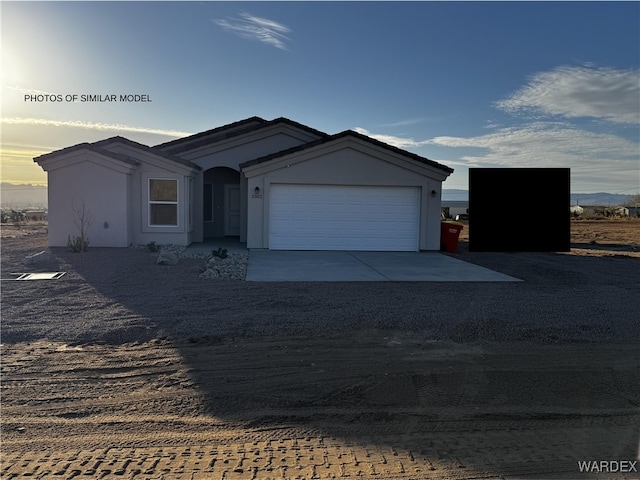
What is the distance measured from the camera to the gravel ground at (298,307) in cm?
748

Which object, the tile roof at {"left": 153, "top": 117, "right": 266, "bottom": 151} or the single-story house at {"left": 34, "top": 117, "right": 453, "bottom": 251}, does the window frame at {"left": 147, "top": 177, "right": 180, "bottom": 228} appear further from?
the tile roof at {"left": 153, "top": 117, "right": 266, "bottom": 151}

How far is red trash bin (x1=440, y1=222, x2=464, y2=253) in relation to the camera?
18734 millimetres

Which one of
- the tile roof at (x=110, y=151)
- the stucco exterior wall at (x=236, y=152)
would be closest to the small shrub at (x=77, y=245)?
the tile roof at (x=110, y=151)

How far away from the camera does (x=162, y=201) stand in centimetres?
1775

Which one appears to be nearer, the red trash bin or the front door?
the red trash bin

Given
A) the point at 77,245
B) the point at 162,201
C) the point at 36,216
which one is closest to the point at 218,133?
the point at 162,201

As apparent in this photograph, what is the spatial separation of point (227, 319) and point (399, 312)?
9.00ft

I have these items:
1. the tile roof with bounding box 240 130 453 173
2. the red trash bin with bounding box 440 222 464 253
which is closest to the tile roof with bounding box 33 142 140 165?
the tile roof with bounding box 240 130 453 173

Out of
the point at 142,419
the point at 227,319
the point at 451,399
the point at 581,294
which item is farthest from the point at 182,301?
the point at 581,294

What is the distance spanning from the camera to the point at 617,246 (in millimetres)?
23344

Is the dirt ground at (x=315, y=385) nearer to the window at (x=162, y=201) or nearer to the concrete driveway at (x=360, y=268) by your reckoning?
the concrete driveway at (x=360, y=268)

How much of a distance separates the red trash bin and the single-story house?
0.51m

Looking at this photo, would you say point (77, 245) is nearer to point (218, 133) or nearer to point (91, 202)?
point (91, 202)

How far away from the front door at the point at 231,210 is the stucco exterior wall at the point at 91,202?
5.57 metres
